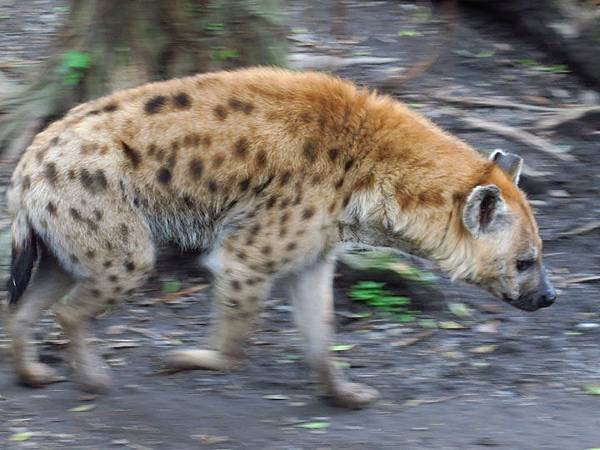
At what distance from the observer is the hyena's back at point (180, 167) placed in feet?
10.4

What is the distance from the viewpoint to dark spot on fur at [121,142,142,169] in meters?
3.25

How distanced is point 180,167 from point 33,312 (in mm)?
630

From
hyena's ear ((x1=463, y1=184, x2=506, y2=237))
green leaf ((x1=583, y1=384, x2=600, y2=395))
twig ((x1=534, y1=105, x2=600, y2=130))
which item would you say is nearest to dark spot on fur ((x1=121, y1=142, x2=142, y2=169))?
hyena's ear ((x1=463, y1=184, x2=506, y2=237))

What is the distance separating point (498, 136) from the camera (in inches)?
207

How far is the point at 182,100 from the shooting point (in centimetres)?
337

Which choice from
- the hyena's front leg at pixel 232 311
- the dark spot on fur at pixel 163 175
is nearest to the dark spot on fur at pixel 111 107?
the dark spot on fur at pixel 163 175

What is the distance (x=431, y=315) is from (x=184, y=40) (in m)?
1.51

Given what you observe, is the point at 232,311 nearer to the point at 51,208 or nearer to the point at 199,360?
the point at 199,360

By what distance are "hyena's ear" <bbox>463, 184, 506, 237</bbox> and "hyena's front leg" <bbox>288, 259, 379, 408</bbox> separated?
46 centimetres

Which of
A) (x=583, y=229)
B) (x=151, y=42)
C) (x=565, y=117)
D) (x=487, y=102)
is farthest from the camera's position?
(x=487, y=102)

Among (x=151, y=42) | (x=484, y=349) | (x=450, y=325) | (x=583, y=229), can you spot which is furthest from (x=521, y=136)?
(x=151, y=42)

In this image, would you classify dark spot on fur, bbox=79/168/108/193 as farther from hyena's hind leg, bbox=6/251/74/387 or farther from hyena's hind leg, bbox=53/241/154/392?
hyena's hind leg, bbox=6/251/74/387

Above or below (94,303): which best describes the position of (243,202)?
above

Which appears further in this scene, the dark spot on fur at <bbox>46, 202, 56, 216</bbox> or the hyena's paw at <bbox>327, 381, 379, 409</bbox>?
the hyena's paw at <bbox>327, 381, 379, 409</bbox>
